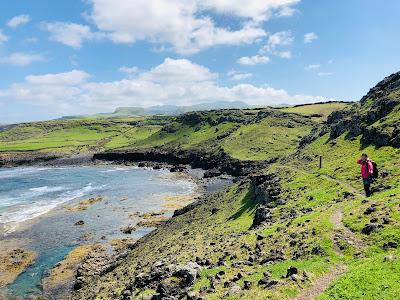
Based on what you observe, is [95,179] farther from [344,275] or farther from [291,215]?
[344,275]

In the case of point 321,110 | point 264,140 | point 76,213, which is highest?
point 321,110

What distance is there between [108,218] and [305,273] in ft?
224

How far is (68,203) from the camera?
10256cm

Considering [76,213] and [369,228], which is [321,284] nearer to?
[369,228]

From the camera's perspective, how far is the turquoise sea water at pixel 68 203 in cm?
6769

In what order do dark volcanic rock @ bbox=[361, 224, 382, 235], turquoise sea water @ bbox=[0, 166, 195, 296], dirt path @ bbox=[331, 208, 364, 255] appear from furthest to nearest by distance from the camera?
1. turquoise sea water @ bbox=[0, 166, 195, 296]
2. dark volcanic rock @ bbox=[361, 224, 382, 235]
3. dirt path @ bbox=[331, 208, 364, 255]

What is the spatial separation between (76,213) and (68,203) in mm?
12831

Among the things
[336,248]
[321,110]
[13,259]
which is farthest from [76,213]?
[321,110]

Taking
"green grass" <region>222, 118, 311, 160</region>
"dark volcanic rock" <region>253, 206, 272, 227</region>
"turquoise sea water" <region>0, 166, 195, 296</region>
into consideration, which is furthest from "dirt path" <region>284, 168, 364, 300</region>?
"green grass" <region>222, 118, 311, 160</region>

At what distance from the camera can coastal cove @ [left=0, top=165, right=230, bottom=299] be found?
199ft

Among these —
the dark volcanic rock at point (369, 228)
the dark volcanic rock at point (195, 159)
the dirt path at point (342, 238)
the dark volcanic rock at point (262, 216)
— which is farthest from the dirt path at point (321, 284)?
the dark volcanic rock at point (195, 159)

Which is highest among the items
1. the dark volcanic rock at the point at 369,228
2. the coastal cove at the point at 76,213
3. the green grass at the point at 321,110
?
the green grass at the point at 321,110

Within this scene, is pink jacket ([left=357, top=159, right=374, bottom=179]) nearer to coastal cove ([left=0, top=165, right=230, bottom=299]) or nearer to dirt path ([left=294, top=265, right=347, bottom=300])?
dirt path ([left=294, top=265, right=347, bottom=300])

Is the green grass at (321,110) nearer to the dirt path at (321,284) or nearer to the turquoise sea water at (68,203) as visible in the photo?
the turquoise sea water at (68,203)
